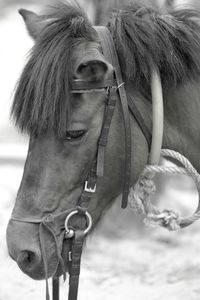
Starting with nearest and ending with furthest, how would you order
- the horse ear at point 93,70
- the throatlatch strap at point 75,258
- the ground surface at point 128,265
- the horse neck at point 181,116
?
the horse ear at point 93,70
the throatlatch strap at point 75,258
the horse neck at point 181,116
the ground surface at point 128,265

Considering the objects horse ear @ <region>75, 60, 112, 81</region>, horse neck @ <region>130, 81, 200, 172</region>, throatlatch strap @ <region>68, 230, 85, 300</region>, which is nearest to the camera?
horse ear @ <region>75, 60, 112, 81</region>

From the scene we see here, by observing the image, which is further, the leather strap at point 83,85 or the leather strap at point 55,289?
the leather strap at point 55,289

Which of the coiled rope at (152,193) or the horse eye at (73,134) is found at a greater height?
the horse eye at (73,134)

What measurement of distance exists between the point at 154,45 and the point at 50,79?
43 cm

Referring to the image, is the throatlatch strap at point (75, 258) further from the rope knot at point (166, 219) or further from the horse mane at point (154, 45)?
the horse mane at point (154, 45)

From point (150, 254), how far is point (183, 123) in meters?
2.73

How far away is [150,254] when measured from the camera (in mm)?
4777

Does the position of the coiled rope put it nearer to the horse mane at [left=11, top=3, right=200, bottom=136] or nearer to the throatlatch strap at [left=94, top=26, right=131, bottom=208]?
the throatlatch strap at [left=94, top=26, right=131, bottom=208]

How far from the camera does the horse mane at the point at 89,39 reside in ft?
6.53

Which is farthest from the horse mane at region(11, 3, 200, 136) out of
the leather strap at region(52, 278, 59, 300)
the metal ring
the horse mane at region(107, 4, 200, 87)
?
the leather strap at region(52, 278, 59, 300)

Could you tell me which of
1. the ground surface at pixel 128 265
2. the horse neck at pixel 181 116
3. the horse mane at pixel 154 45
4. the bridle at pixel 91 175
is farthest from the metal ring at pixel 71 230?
the ground surface at pixel 128 265

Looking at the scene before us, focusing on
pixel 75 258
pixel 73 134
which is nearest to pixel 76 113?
pixel 73 134

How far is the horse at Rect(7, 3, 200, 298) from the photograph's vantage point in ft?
6.57

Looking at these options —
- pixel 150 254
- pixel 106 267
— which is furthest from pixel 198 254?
pixel 106 267
